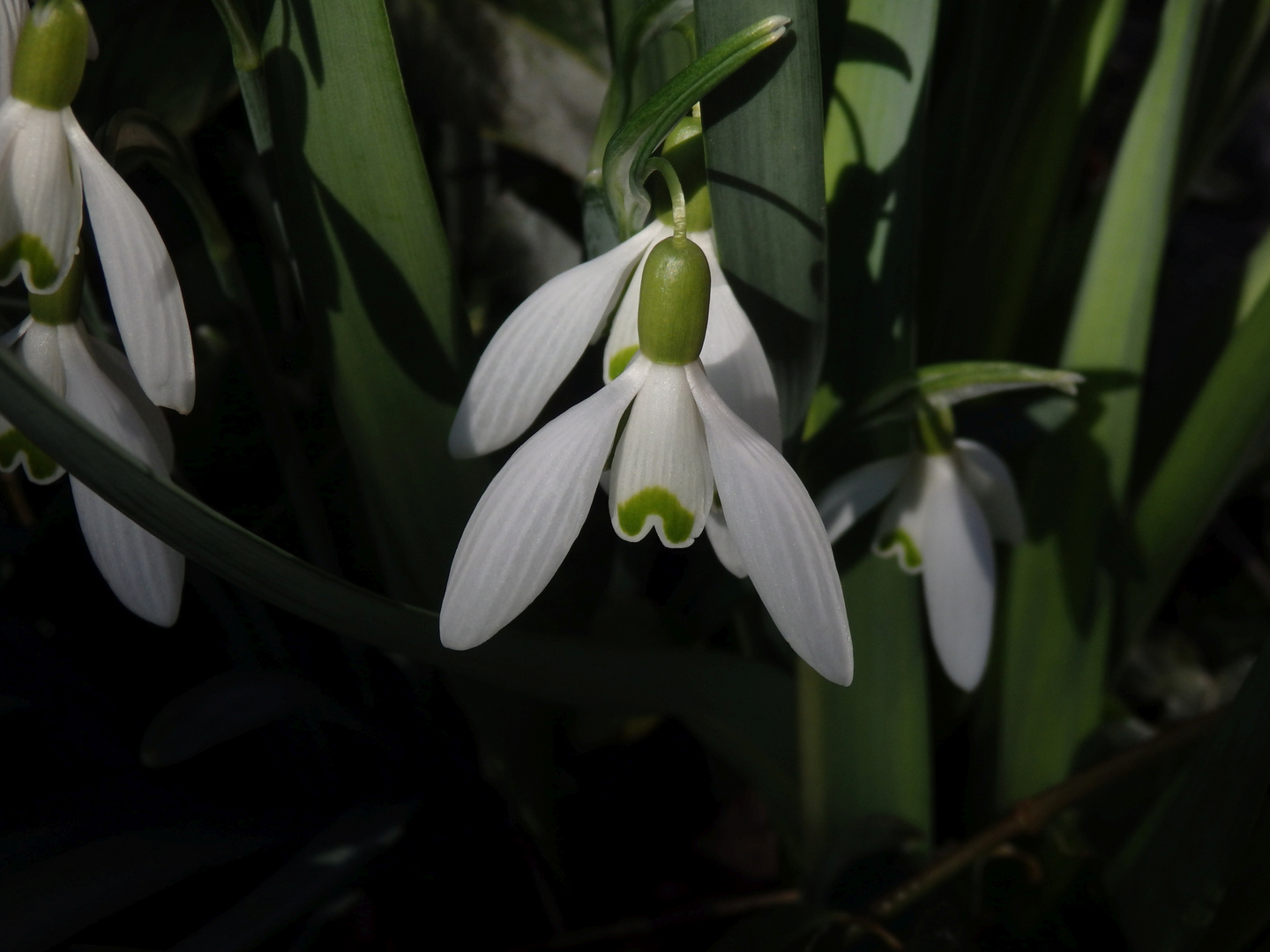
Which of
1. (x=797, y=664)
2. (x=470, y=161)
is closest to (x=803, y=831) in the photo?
(x=797, y=664)

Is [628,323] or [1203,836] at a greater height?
[628,323]

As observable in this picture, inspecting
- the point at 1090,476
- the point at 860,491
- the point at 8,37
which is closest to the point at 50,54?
the point at 8,37

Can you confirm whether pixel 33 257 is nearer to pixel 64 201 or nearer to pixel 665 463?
pixel 64 201

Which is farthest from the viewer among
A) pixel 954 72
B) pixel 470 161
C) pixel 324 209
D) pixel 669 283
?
pixel 470 161

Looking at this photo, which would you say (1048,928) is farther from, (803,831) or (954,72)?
(954,72)

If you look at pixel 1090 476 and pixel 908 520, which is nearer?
pixel 908 520

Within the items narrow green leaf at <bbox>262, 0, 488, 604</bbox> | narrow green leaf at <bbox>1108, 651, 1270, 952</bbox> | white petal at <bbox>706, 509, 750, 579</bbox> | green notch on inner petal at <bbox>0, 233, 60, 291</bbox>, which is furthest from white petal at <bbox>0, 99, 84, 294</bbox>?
narrow green leaf at <bbox>1108, 651, 1270, 952</bbox>

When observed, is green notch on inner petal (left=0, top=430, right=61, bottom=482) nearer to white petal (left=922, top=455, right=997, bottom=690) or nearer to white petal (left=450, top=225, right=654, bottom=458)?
white petal (left=450, top=225, right=654, bottom=458)
